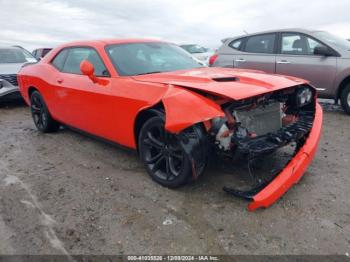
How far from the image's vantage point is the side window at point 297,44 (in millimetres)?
6641

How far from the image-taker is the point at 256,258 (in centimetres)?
237

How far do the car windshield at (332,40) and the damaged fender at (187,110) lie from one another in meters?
4.63

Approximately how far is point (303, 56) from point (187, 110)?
467cm

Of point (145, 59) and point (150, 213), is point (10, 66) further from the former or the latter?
point (150, 213)

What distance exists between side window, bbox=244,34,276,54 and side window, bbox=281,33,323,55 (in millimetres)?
250

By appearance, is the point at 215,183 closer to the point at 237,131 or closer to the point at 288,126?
the point at 237,131

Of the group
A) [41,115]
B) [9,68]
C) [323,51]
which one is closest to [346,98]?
[323,51]

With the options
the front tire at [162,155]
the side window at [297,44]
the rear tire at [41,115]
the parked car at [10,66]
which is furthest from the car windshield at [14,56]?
the front tire at [162,155]

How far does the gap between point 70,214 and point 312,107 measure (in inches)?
108

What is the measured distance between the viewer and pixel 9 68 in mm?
8562

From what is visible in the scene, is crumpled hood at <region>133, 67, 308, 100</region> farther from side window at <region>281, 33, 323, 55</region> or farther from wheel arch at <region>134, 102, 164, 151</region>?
side window at <region>281, 33, 323, 55</region>

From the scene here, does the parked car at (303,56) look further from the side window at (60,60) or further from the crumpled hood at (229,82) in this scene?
the side window at (60,60)

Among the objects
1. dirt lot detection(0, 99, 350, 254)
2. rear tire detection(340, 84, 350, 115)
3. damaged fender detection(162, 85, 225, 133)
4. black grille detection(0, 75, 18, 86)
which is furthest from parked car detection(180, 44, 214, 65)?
damaged fender detection(162, 85, 225, 133)

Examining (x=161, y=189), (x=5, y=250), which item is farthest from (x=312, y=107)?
(x=5, y=250)
